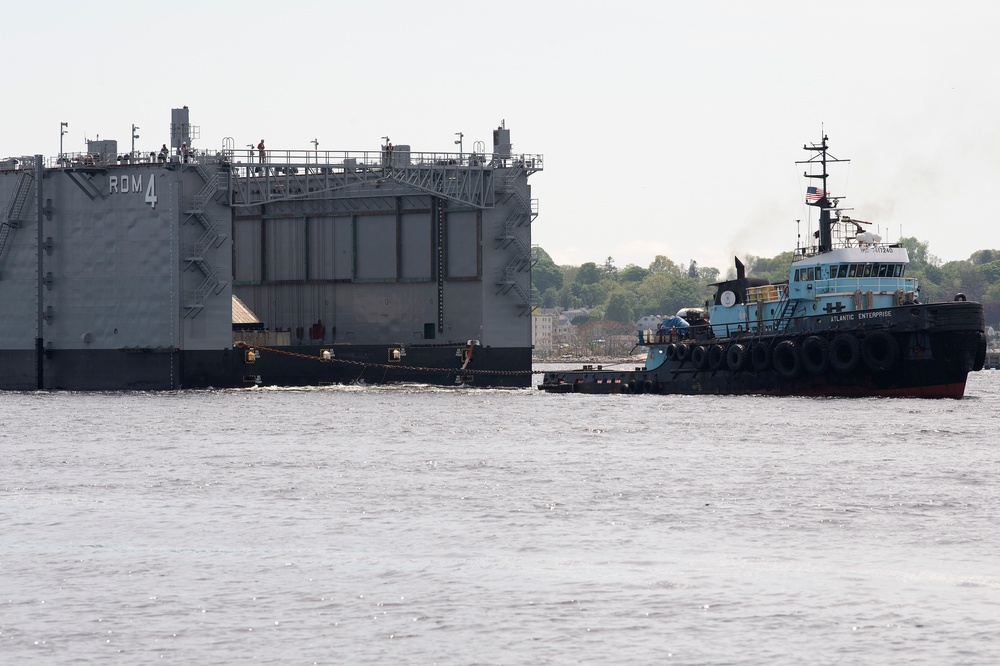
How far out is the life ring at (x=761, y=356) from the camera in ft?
214

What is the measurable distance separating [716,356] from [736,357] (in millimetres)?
1707

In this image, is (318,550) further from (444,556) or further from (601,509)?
(601,509)

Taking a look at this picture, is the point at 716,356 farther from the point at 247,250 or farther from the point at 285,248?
the point at 247,250

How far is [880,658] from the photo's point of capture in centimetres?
1742

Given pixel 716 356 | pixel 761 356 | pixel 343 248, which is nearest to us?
pixel 761 356

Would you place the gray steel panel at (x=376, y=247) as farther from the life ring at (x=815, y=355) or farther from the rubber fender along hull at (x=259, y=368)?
the life ring at (x=815, y=355)


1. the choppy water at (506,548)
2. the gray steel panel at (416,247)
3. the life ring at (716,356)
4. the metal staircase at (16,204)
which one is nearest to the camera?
the choppy water at (506,548)

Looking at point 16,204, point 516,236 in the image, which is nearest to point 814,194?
point 516,236

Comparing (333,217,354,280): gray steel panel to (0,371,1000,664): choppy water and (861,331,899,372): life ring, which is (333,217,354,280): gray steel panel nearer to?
(861,331,899,372): life ring

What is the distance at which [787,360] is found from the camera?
64.2m

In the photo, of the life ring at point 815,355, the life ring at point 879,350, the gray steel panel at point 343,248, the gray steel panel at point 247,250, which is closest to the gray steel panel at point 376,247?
the gray steel panel at point 343,248

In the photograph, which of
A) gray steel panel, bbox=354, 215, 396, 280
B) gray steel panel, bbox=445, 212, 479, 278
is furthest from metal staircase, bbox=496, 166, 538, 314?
gray steel panel, bbox=354, 215, 396, 280

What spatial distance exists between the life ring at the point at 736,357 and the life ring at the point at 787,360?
190cm

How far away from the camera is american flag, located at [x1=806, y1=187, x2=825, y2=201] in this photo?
69.1 meters
